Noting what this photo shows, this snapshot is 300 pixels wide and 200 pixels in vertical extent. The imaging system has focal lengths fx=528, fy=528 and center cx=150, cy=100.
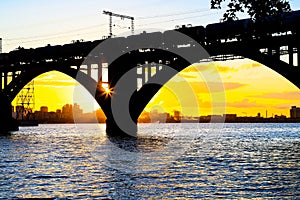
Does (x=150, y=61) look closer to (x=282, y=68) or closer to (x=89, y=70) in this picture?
→ (x=89, y=70)

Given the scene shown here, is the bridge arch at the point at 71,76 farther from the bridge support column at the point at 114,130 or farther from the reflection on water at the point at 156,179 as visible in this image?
the reflection on water at the point at 156,179

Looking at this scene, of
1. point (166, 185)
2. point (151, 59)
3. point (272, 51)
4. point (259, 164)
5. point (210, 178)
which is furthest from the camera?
point (151, 59)

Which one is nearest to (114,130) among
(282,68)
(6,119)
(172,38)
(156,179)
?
(172,38)

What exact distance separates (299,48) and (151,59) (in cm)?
2593

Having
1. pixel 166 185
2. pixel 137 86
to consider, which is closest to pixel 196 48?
pixel 137 86

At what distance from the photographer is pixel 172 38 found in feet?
218

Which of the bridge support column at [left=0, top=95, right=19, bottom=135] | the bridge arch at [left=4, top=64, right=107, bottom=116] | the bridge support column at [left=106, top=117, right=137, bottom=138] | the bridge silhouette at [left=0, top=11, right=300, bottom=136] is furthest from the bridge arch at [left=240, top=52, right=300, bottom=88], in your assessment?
the bridge support column at [left=0, top=95, right=19, bottom=135]

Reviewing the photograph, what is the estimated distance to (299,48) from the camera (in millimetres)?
53656

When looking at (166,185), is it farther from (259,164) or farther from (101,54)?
(101,54)

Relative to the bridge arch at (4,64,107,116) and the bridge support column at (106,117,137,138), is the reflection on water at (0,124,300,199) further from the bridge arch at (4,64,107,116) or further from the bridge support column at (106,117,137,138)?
the bridge support column at (106,117,137,138)

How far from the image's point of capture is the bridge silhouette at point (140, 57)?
5578cm

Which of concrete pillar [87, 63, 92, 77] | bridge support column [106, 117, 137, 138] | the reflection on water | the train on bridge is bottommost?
the reflection on water

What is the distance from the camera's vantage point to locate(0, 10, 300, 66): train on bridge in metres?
54.3

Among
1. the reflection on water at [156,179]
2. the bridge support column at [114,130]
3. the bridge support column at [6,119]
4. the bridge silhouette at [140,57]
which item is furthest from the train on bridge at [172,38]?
the bridge support column at [114,130]
